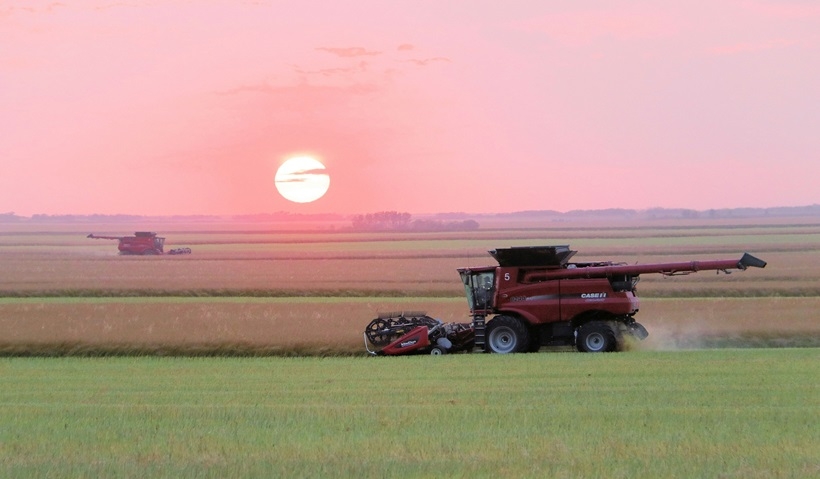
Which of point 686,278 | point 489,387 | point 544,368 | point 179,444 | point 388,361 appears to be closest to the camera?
point 179,444

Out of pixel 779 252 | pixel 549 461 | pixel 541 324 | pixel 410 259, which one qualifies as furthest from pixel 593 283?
pixel 779 252

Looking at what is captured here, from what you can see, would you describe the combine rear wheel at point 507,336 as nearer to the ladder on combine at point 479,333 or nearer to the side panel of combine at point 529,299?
the ladder on combine at point 479,333

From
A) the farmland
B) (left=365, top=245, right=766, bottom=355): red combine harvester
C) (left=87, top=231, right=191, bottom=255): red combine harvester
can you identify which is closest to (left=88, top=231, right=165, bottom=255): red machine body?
(left=87, top=231, right=191, bottom=255): red combine harvester

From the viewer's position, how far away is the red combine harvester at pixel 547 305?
2577 cm

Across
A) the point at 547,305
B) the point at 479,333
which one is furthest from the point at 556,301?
the point at 479,333

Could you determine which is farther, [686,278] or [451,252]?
[451,252]

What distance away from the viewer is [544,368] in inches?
853

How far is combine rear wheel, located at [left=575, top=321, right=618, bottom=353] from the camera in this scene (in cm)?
2562

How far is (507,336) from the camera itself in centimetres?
2623

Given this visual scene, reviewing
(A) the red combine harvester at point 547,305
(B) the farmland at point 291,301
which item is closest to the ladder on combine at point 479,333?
(A) the red combine harvester at point 547,305

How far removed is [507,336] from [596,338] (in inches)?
84.5

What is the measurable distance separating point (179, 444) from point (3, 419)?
12.7ft

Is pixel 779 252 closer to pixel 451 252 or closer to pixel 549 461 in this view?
pixel 451 252

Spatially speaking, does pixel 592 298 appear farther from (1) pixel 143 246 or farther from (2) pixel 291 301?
(1) pixel 143 246
